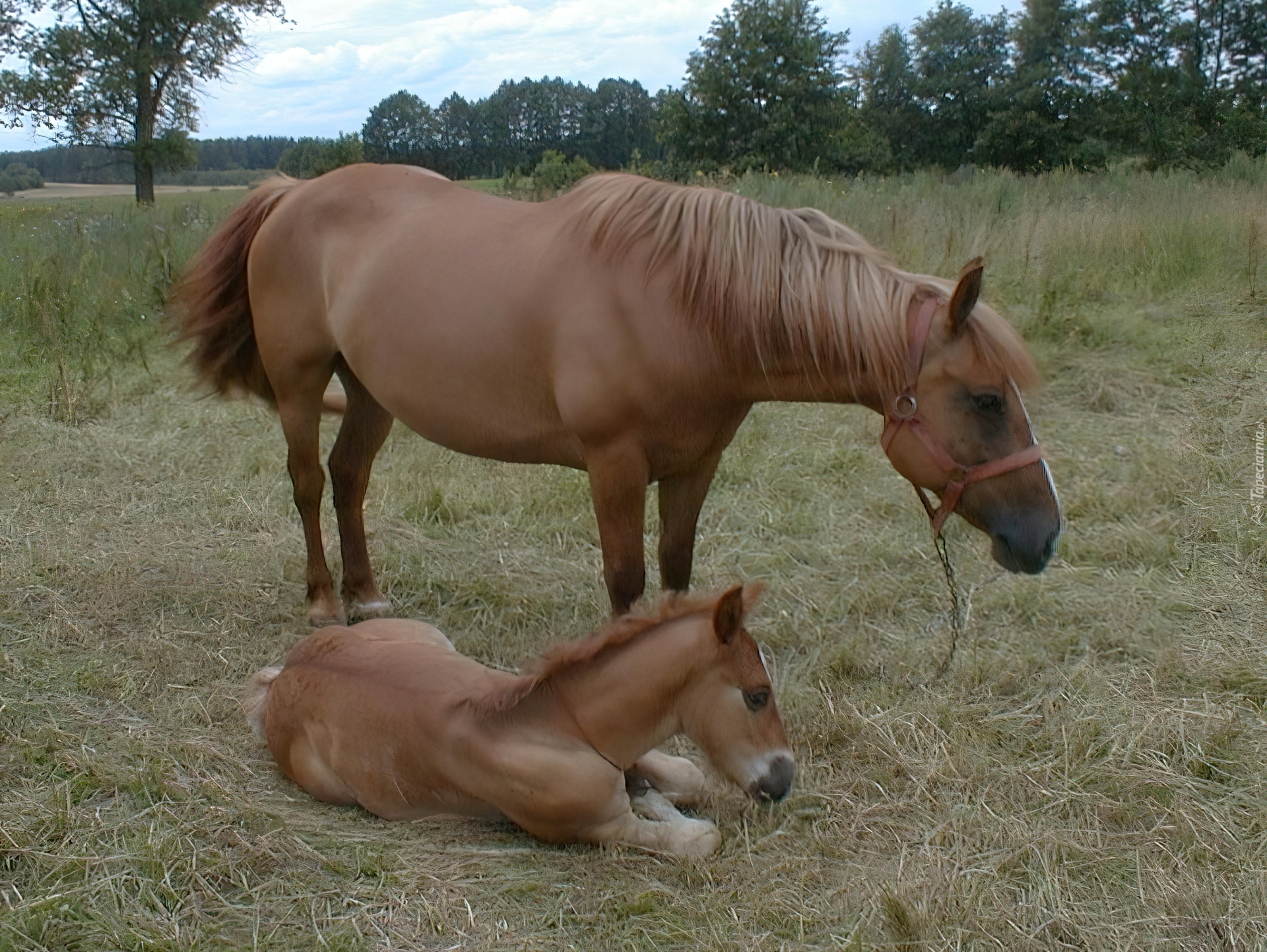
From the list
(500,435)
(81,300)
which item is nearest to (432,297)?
(500,435)

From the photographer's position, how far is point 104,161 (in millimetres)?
18125

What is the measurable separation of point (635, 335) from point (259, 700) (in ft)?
5.17

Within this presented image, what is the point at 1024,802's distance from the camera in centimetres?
249

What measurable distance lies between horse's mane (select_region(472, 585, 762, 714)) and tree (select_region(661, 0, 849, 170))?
46.3 ft

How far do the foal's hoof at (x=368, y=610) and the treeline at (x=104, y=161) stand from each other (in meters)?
13.4

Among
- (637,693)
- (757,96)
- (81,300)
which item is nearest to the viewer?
(637,693)

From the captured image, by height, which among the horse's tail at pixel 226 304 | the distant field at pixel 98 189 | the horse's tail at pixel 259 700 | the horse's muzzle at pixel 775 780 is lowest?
the horse's tail at pixel 259 700

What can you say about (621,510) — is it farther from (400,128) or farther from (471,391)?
(400,128)

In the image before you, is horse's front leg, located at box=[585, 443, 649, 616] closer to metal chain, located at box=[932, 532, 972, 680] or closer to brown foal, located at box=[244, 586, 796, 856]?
brown foal, located at box=[244, 586, 796, 856]

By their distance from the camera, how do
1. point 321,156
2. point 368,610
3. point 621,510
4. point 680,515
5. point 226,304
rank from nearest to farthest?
point 621,510 < point 680,515 < point 368,610 < point 226,304 < point 321,156

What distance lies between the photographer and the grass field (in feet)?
6.74

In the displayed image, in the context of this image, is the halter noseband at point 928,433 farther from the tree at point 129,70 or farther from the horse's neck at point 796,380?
the tree at point 129,70

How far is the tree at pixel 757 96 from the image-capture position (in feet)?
51.2

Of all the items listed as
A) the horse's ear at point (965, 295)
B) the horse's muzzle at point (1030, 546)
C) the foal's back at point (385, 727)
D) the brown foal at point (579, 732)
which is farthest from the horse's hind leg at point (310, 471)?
the horse's muzzle at point (1030, 546)
